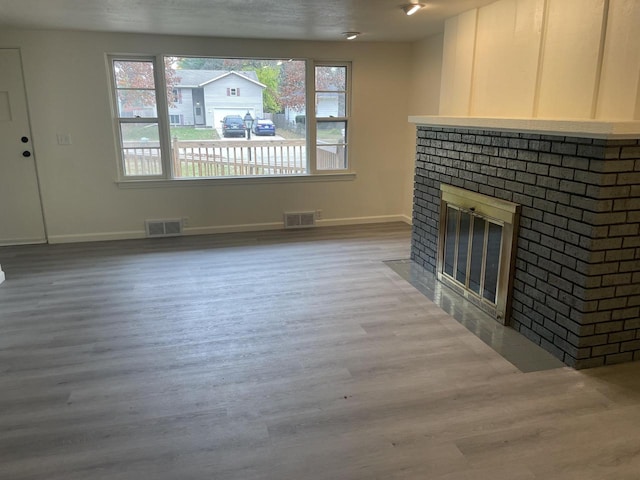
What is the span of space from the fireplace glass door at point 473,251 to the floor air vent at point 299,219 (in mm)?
2386

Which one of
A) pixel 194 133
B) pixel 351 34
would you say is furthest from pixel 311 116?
pixel 194 133

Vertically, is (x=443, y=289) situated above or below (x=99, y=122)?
below

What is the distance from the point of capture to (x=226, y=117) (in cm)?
571

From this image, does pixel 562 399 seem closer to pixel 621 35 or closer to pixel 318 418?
pixel 318 418

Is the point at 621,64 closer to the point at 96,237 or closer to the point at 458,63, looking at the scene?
the point at 458,63

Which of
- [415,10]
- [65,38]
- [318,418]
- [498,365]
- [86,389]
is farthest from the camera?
[65,38]

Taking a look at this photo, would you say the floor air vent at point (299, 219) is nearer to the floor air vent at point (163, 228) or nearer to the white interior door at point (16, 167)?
the floor air vent at point (163, 228)

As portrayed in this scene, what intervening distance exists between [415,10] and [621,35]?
1722 millimetres

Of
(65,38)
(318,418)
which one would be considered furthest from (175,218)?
(318,418)

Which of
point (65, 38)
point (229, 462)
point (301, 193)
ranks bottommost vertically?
point (229, 462)

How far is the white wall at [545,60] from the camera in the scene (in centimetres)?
253

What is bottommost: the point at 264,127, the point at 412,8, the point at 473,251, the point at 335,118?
the point at 473,251

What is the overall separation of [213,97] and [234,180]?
3.30ft

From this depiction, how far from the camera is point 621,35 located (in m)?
2.52
